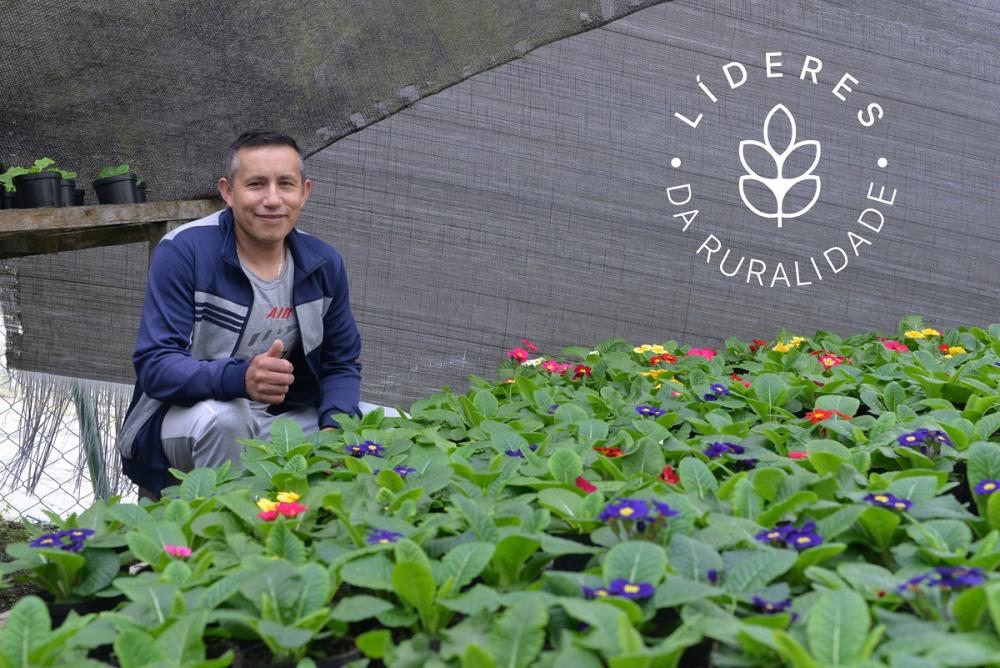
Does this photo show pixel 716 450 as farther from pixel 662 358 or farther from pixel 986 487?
pixel 662 358

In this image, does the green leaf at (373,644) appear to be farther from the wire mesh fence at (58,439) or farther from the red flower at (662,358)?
the wire mesh fence at (58,439)

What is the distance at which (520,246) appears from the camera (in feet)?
12.1

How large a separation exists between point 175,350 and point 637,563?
1645 mm

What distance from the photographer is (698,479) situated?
1524 millimetres

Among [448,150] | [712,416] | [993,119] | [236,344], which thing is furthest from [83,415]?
[993,119]

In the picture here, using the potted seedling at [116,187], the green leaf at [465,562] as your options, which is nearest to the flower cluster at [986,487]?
the green leaf at [465,562]

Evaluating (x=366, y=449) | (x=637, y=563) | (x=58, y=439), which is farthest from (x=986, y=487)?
(x=58, y=439)

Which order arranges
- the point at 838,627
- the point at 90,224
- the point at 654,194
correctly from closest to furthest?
the point at 838,627, the point at 90,224, the point at 654,194

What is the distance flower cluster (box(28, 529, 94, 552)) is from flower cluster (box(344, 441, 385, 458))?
1.71 feet

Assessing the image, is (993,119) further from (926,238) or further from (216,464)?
(216,464)

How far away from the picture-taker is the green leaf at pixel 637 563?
117 cm

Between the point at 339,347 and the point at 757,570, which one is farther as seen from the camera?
the point at 339,347

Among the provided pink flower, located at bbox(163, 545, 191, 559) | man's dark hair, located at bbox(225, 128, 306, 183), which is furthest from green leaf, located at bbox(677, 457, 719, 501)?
man's dark hair, located at bbox(225, 128, 306, 183)

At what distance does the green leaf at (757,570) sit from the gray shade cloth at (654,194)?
248 centimetres
